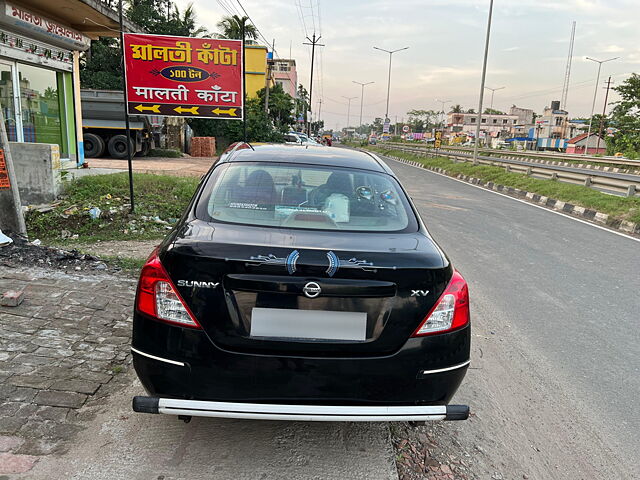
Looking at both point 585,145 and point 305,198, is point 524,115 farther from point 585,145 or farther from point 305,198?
point 305,198

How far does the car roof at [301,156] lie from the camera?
10.7ft

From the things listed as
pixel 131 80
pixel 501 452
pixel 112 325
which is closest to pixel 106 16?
pixel 131 80

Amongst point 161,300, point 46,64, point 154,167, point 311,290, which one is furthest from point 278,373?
point 154,167

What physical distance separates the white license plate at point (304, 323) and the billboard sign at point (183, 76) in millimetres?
6728

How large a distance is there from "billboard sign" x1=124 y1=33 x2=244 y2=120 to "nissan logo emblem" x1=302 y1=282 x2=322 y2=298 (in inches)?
266

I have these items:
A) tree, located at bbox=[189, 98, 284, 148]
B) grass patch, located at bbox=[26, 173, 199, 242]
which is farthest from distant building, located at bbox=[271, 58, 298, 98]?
grass patch, located at bbox=[26, 173, 199, 242]

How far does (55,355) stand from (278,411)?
2052mm

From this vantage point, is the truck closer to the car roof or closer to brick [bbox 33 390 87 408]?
the car roof

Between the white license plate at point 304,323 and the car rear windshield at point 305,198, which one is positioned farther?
the car rear windshield at point 305,198

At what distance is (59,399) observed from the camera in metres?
2.82

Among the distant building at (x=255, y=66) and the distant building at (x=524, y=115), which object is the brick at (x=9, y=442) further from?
the distant building at (x=524, y=115)

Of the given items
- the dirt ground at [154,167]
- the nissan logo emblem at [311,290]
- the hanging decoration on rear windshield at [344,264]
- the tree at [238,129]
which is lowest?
the dirt ground at [154,167]

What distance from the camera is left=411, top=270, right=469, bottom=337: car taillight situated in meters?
2.22

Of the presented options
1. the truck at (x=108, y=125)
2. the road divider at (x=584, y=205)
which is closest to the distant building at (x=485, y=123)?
the road divider at (x=584, y=205)
